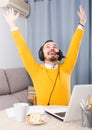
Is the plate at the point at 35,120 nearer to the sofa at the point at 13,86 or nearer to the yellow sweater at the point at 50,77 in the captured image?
the yellow sweater at the point at 50,77

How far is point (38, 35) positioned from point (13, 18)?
144 cm

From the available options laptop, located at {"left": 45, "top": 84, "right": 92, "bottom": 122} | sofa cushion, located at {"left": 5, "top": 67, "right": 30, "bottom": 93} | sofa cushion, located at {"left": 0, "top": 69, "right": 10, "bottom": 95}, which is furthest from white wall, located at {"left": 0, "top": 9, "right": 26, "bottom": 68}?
laptop, located at {"left": 45, "top": 84, "right": 92, "bottom": 122}

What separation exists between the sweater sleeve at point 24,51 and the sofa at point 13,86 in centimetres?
62

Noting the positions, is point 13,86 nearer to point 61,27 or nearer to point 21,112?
point 61,27

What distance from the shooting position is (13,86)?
273cm

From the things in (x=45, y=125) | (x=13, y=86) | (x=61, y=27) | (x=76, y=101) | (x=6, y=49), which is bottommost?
(x=13, y=86)

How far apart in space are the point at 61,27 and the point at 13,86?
3.48 ft

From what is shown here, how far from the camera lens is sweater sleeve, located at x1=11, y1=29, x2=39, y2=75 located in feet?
5.98

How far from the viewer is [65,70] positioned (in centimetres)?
204

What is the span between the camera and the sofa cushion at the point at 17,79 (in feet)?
8.99

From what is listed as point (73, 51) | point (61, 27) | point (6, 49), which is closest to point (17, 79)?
point (6, 49)

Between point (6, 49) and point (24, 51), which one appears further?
point (6, 49)

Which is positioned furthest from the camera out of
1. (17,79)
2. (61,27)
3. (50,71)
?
(61,27)

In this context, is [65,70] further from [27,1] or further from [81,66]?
[27,1]
